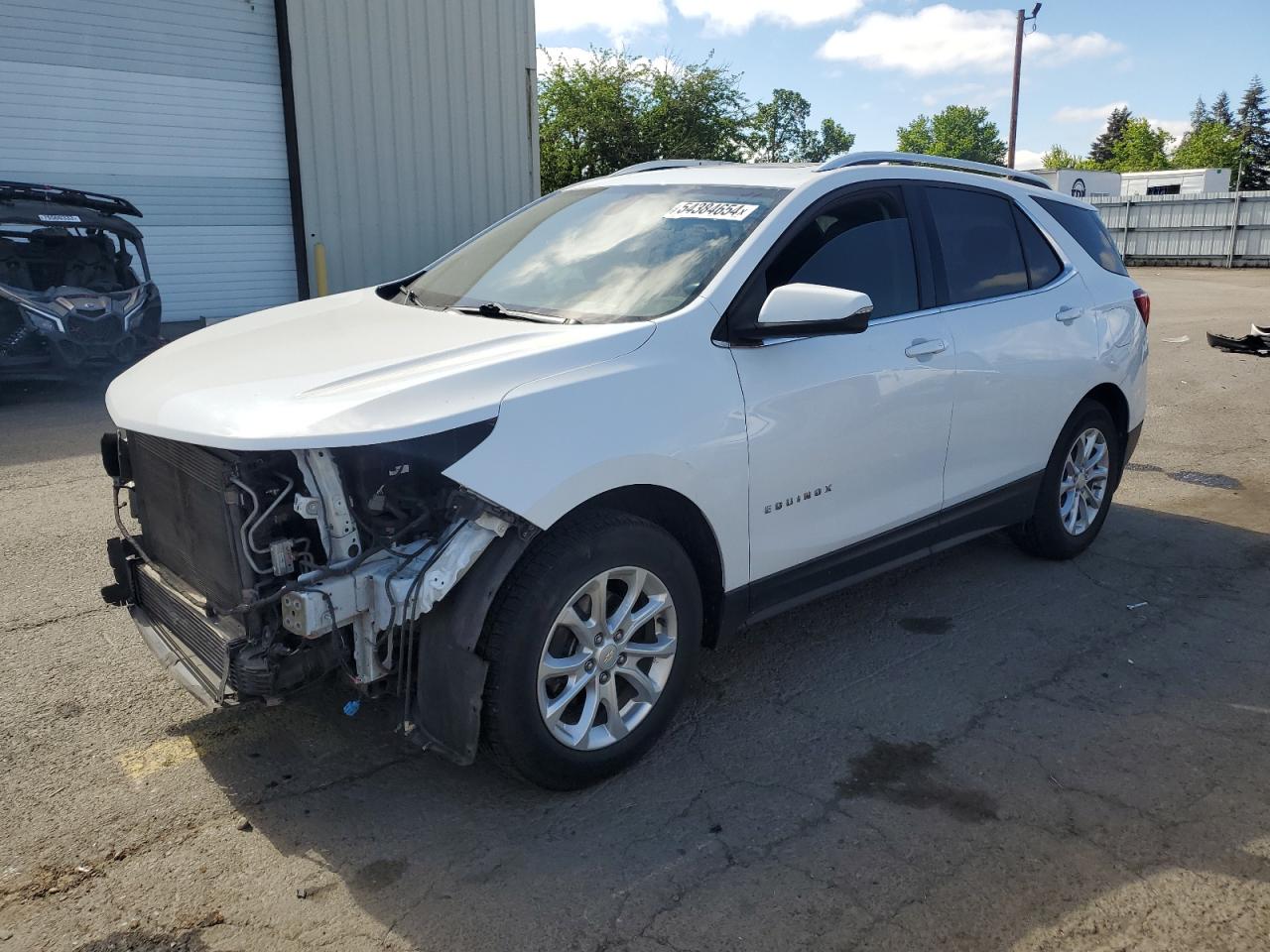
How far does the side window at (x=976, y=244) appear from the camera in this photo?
4.46m

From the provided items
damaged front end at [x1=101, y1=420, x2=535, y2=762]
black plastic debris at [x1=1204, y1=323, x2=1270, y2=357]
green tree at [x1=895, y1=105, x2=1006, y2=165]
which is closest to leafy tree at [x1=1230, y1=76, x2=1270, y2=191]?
green tree at [x1=895, y1=105, x2=1006, y2=165]

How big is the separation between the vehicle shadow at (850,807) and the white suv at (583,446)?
30 cm

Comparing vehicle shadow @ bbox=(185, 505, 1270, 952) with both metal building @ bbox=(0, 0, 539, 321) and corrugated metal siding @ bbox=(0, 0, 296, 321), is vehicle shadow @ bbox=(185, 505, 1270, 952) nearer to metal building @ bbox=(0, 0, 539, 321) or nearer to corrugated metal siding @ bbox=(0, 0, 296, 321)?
corrugated metal siding @ bbox=(0, 0, 296, 321)

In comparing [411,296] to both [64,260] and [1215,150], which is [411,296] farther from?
[1215,150]

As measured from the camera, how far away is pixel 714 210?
3.89 metres

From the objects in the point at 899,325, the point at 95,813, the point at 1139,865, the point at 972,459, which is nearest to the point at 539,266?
the point at 899,325

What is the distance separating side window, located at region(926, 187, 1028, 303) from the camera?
4.46 meters

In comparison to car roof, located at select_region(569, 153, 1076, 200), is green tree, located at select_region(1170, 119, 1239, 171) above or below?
above

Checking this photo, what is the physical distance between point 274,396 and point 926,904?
224 cm

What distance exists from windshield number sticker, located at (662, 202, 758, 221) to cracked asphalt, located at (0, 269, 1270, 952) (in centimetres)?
176

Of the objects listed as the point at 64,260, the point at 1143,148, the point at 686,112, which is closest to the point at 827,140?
the point at 1143,148

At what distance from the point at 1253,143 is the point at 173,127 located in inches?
3627

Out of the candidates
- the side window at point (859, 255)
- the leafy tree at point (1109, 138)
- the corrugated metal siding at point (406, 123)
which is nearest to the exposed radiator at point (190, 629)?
the side window at point (859, 255)

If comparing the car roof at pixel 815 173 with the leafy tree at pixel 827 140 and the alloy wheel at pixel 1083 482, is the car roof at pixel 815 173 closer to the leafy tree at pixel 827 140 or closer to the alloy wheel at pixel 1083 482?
the alloy wheel at pixel 1083 482
